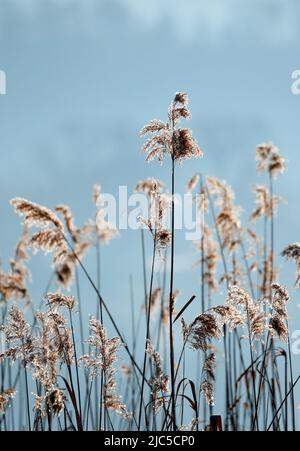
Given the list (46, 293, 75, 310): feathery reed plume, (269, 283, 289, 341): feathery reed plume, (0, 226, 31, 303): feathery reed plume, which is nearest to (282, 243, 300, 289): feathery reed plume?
(269, 283, 289, 341): feathery reed plume

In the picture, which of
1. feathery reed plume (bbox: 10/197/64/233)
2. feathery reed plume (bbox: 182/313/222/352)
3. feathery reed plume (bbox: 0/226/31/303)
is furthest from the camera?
feathery reed plume (bbox: 0/226/31/303)

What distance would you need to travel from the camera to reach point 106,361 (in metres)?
3.99

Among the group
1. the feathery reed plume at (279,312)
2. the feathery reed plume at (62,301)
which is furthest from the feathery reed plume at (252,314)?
the feathery reed plume at (62,301)

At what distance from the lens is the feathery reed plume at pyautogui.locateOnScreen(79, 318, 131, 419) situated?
3922 millimetres

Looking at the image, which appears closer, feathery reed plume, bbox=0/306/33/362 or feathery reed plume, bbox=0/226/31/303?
feathery reed plume, bbox=0/306/33/362

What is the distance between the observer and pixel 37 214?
5.31m

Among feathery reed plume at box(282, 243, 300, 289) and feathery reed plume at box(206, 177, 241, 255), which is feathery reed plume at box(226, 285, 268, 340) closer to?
feathery reed plume at box(282, 243, 300, 289)

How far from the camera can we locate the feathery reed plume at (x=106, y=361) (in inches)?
154

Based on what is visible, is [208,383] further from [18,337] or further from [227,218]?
[227,218]
